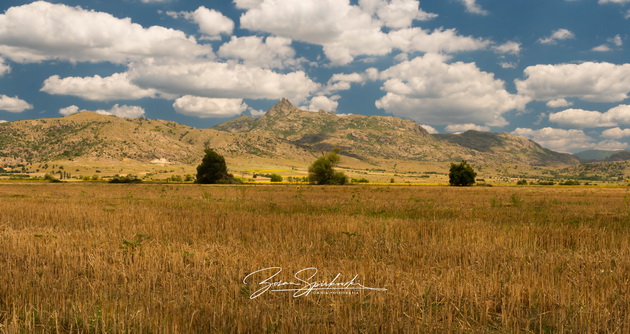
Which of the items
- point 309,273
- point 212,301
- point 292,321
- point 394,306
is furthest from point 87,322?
point 394,306

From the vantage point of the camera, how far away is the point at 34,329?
17.3 ft

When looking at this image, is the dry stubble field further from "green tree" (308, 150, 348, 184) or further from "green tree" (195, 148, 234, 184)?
"green tree" (308, 150, 348, 184)

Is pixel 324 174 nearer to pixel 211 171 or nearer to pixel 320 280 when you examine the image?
pixel 211 171

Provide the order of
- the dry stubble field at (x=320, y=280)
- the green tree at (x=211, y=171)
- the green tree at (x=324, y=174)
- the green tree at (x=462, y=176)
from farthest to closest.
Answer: the green tree at (x=324, y=174), the green tree at (x=462, y=176), the green tree at (x=211, y=171), the dry stubble field at (x=320, y=280)

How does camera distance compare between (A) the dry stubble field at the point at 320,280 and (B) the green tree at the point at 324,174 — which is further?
(B) the green tree at the point at 324,174

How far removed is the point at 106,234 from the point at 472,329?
1222cm
